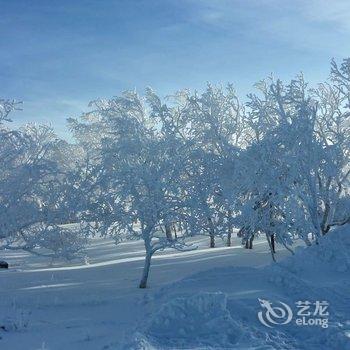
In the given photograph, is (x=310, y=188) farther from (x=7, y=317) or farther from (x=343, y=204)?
(x=7, y=317)

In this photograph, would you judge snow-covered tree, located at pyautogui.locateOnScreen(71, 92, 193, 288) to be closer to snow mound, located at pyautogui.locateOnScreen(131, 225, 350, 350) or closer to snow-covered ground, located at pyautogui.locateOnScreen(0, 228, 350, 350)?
snow-covered ground, located at pyautogui.locateOnScreen(0, 228, 350, 350)

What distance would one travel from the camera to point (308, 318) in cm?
873

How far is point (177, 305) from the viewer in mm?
8906

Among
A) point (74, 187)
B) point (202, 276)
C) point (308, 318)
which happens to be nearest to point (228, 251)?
point (74, 187)

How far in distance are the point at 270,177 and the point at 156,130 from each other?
5.35m

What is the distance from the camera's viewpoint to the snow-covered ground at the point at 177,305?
309 inches

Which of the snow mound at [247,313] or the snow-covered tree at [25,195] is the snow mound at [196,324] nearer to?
the snow mound at [247,313]
